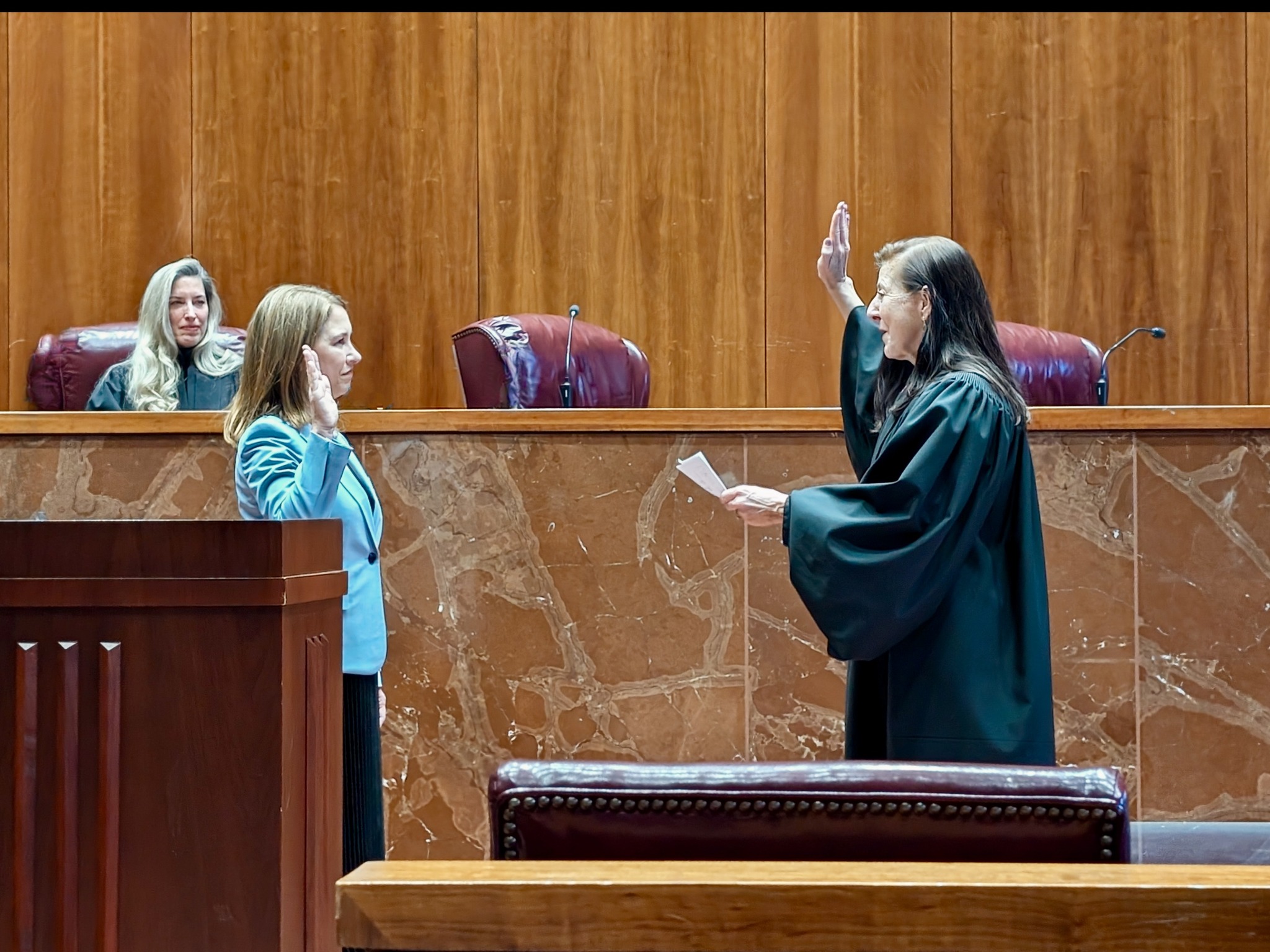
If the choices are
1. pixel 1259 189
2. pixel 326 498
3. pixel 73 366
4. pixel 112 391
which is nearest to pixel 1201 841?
pixel 326 498

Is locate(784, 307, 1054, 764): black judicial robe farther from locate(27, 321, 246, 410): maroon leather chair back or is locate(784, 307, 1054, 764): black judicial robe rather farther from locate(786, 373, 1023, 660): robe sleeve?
locate(27, 321, 246, 410): maroon leather chair back

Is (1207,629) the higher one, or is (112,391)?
(112,391)

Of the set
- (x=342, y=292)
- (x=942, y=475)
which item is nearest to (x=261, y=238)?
(x=342, y=292)

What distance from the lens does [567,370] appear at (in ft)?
13.1

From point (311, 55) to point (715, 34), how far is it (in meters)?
1.81

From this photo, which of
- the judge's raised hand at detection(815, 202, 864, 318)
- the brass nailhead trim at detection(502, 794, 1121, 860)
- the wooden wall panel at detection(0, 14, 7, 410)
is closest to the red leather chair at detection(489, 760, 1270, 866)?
the brass nailhead trim at detection(502, 794, 1121, 860)

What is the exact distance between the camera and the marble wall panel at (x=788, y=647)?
3453 millimetres

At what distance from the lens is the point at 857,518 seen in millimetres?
2297

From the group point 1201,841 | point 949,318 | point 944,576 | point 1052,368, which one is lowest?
point 1201,841

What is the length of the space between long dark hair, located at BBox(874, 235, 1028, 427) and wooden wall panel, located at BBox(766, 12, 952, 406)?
366cm

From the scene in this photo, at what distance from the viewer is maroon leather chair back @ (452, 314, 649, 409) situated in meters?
4.05

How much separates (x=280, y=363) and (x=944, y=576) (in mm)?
1282

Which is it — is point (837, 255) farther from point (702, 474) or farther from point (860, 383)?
point (702, 474)

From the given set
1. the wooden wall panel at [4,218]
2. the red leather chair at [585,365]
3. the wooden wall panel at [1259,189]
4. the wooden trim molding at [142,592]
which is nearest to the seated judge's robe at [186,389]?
the red leather chair at [585,365]
